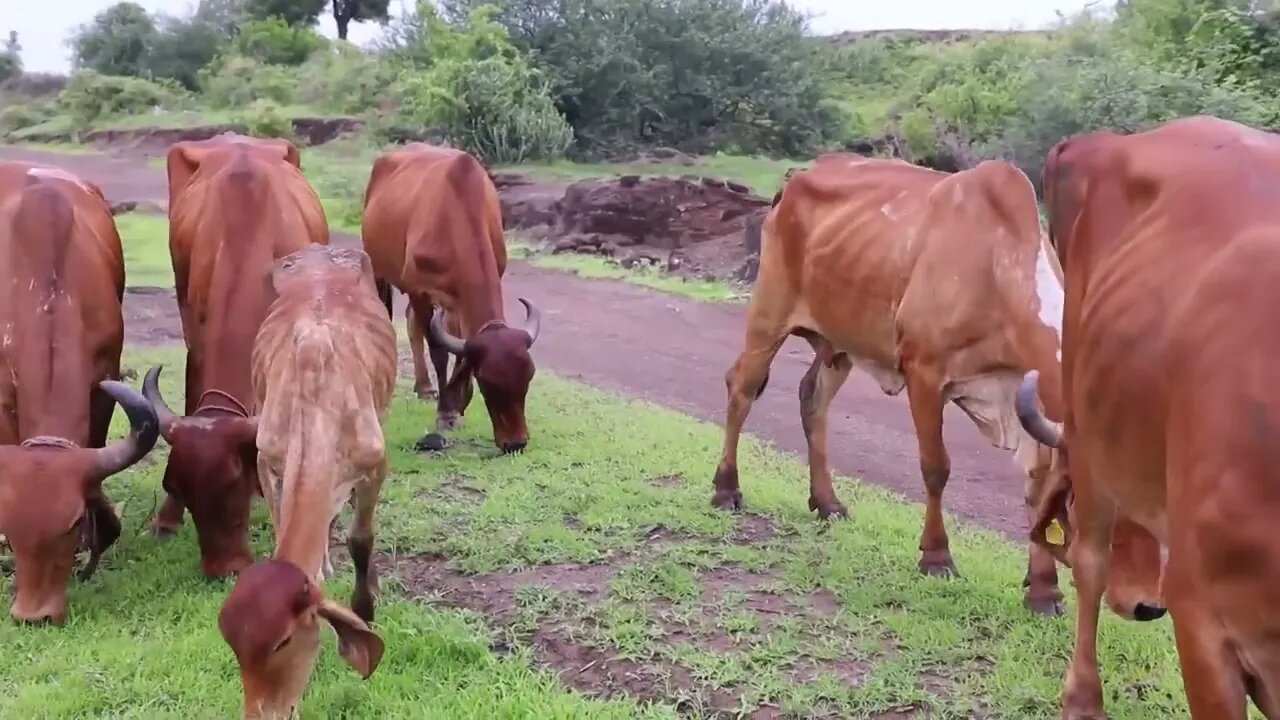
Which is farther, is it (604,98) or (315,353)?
(604,98)

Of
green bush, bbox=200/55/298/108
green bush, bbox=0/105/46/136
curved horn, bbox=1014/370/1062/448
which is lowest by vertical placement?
green bush, bbox=0/105/46/136

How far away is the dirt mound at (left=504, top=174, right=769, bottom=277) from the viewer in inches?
726

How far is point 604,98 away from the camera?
91.3 feet

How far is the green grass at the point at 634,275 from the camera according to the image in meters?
15.2

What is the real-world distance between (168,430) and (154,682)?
113cm

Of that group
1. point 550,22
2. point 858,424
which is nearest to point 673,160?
point 550,22

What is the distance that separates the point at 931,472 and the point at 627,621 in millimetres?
1615

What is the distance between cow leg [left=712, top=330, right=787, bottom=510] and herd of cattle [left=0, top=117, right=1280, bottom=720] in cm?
2

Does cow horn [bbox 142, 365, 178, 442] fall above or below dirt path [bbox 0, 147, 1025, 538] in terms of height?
above

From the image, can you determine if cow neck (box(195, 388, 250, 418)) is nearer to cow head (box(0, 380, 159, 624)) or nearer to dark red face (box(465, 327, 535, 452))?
cow head (box(0, 380, 159, 624))

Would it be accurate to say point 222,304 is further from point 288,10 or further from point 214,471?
point 288,10

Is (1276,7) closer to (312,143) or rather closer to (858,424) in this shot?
(858,424)

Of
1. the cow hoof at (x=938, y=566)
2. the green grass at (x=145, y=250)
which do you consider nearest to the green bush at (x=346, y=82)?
the green grass at (x=145, y=250)

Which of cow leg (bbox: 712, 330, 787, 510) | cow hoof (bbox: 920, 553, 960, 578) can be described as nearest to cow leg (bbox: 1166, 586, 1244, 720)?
cow hoof (bbox: 920, 553, 960, 578)
